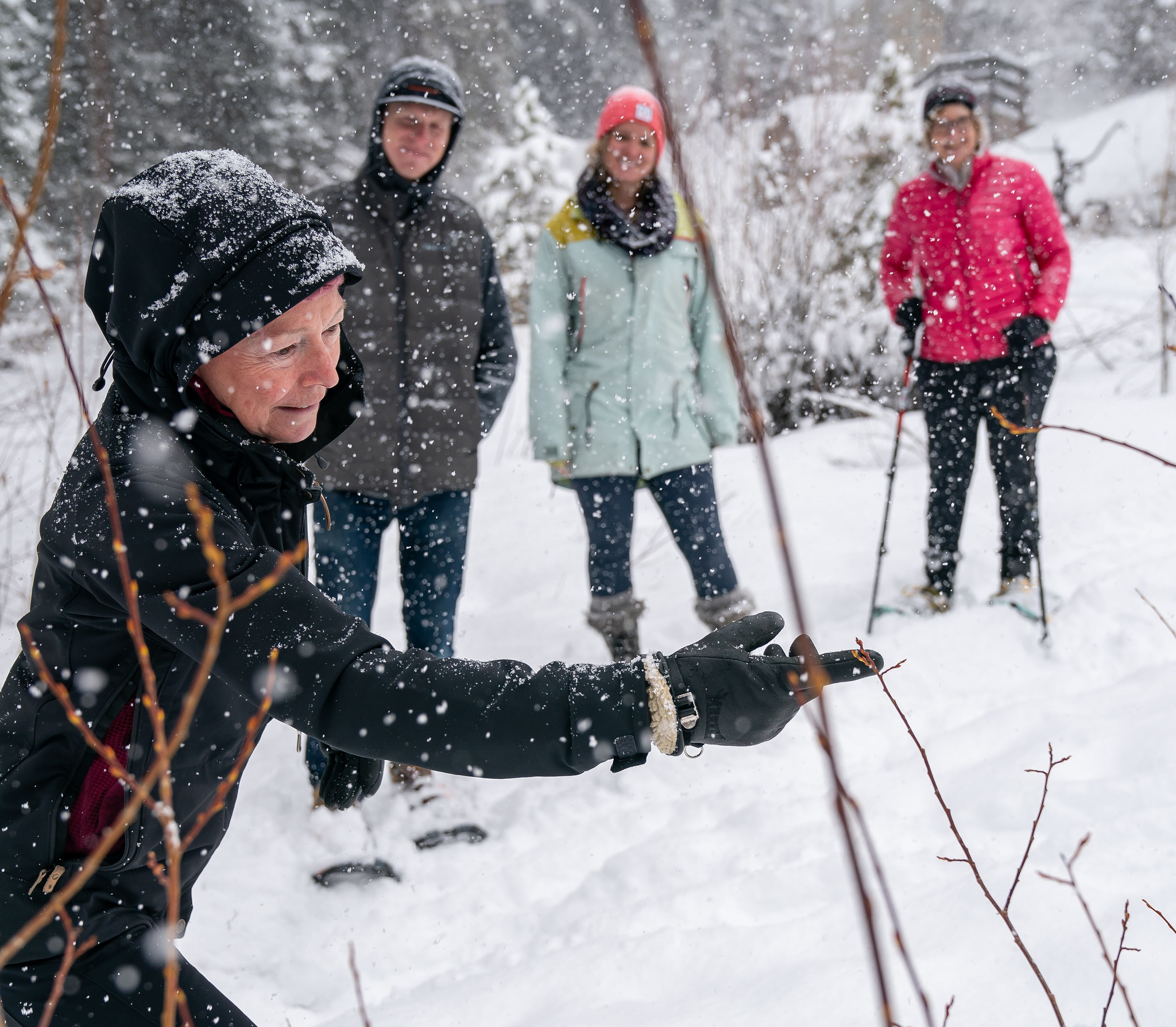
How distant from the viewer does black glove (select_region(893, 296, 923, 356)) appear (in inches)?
139

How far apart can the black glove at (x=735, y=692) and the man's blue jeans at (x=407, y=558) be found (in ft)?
6.09

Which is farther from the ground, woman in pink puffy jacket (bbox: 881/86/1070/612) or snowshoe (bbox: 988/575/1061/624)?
woman in pink puffy jacket (bbox: 881/86/1070/612)

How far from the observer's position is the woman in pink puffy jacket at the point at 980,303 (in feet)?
10.9

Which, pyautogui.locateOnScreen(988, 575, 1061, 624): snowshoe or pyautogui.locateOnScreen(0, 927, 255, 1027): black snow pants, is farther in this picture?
pyautogui.locateOnScreen(988, 575, 1061, 624): snowshoe

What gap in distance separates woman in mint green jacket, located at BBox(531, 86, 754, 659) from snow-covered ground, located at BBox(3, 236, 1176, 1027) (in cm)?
84

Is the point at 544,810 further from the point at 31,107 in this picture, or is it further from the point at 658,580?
the point at 31,107

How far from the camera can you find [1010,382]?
336cm

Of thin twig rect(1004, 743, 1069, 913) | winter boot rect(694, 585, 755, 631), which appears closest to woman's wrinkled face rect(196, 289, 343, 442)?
thin twig rect(1004, 743, 1069, 913)

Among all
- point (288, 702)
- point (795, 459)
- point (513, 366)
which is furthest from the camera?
point (795, 459)

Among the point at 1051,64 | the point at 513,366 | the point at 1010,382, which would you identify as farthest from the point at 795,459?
the point at 1051,64

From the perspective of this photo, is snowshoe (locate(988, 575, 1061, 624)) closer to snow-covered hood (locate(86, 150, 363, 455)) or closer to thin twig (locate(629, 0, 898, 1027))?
snow-covered hood (locate(86, 150, 363, 455))

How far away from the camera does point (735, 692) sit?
3.55ft

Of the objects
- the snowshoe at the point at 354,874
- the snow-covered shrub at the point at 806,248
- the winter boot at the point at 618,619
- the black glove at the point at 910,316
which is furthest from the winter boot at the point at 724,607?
the snow-covered shrub at the point at 806,248

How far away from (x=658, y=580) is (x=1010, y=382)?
2.04 m
